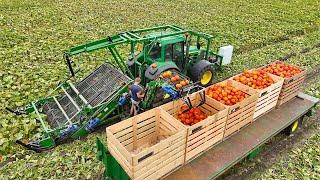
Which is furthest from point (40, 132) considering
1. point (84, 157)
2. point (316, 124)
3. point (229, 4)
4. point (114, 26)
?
point (229, 4)

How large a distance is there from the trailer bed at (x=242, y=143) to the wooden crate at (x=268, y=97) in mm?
210

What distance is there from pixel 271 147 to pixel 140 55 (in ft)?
16.7

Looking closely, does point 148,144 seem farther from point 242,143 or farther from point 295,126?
point 295,126

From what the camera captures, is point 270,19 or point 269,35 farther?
point 270,19

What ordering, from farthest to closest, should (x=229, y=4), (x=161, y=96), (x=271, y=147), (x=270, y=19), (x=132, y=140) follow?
(x=229, y=4), (x=270, y=19), (x=161, y=96), (x=271, y=147), (x=132, y=140)

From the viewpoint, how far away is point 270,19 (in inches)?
816

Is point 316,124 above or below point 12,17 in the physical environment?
below

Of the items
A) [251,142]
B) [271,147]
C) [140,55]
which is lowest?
[271,147]

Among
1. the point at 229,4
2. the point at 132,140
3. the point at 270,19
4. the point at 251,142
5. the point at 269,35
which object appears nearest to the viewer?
the point at 132,140

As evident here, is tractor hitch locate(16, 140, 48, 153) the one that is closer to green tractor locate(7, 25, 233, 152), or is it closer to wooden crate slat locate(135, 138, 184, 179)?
green tractor locate(7, 25, 233, 152)

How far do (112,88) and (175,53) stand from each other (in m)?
2.77

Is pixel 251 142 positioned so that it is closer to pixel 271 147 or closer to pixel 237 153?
pixel 237 153

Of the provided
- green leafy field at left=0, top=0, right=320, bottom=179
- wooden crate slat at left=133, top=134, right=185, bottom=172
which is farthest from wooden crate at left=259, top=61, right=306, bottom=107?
wooden crate slat at left=133, top=134, right=185, bottom=172

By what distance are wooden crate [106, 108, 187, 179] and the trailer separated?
0.87ft
